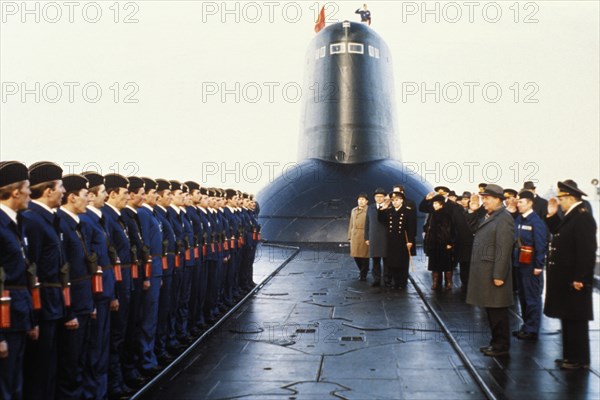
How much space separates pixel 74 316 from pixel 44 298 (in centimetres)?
43

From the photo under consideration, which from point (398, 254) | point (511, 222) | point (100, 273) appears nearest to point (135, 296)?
point (100, 273)

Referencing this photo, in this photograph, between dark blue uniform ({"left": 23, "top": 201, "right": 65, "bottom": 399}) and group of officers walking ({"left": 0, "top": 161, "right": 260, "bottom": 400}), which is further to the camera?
dark blue uniform ({"left": 23, "top": 201, "right": 65, "bottom": 399})

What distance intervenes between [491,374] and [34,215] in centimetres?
471

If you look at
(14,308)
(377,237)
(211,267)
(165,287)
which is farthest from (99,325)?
(377,237)

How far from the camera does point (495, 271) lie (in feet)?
26.1

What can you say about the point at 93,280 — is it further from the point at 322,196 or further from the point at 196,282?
the point at 322,196

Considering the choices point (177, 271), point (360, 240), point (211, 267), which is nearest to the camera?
point (177, 271)

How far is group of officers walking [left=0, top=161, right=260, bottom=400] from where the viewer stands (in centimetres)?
456

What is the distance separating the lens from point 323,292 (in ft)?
44.2

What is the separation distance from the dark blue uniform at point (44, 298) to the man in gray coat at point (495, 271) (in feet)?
16.2

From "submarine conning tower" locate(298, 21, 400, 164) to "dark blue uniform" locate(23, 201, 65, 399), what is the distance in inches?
926

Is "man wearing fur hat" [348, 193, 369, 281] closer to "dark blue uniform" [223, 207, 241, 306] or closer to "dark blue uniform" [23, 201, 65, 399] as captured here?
"dark blue uniform" [223, 207, 241, 306]

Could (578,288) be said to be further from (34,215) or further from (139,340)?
(34,215)

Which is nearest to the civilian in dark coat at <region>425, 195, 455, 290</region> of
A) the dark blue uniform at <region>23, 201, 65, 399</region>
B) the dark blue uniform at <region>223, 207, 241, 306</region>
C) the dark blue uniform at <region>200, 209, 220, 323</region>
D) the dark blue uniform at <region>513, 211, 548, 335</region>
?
the dark blue uniform at <region>223, 207, 241, 306</region>
